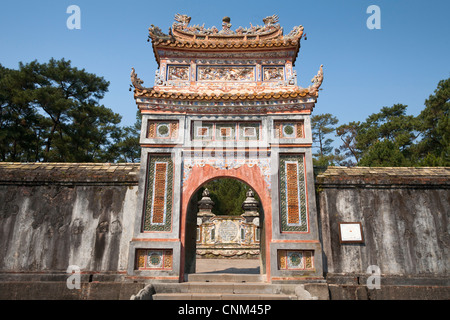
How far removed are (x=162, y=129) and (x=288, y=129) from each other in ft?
11.9

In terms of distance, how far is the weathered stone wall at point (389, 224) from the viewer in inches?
340

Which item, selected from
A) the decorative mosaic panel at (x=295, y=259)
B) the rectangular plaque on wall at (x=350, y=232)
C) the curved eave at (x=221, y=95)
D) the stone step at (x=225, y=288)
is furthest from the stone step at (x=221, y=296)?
the curved eave at (x=221, y=95)

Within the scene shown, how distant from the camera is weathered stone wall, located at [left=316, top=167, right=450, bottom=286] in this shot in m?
8.65

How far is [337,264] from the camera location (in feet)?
28.5

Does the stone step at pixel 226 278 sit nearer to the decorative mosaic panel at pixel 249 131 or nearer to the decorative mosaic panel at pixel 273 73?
the decorative mosaic panel at pixel 249 131

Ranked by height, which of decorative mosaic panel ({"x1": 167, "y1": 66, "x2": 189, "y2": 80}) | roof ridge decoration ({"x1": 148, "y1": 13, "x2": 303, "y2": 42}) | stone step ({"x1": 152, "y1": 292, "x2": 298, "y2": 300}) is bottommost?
stone step ({"x1": 152, "y1": 292, "x2": 298, "y2": 300})

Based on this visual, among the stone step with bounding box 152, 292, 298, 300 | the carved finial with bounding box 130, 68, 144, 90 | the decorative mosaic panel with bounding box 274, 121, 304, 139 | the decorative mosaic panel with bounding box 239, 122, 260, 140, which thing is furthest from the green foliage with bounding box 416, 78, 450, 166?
the carved finial with bounding box 130, 68, 144, 90

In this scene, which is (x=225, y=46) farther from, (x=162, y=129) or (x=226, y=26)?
(x=162, y=129)

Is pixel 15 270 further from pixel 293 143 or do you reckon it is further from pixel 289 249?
pixel 293 143

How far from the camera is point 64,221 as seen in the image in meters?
9.05

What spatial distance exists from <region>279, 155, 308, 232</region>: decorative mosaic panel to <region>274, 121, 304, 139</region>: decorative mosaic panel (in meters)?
0.61

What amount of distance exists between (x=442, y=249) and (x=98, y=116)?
25.6 meters

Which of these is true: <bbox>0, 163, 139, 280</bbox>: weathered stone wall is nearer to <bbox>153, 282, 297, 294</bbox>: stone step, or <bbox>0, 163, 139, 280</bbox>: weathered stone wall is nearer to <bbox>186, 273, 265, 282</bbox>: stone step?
<bbox>153, 282, 297, 294</bbox>: stone step
